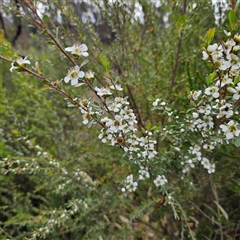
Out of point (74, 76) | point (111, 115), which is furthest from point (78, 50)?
point (111, 115)

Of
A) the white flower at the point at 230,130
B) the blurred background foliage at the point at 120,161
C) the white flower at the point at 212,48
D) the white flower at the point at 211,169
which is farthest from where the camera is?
the blurred background foliage at the point at 120,161

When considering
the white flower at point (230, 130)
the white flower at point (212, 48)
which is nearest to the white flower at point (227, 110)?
the white flower at point (230, 130)

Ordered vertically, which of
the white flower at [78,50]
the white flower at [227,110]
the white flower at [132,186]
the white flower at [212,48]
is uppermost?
the white flower at [78,50]

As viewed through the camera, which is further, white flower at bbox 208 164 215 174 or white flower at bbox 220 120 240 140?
white flower at bbox 208 164 215 174

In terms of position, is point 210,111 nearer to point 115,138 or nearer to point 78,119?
point 115,138

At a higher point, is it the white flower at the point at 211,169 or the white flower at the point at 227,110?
the white flower at the point at 227,110

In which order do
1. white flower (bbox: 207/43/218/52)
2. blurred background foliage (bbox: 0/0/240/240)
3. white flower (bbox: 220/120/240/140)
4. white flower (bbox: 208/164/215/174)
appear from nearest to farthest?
white flower (bbox: 207/43/218/52)
white flower (bbox: 220/120/240/140)
white flower (bbox: 208/164/215/174)
blurred background foliage (bbox: 0/0/240/240)

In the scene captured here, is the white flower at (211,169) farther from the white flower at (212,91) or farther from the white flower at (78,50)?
the white flower at (78,50)

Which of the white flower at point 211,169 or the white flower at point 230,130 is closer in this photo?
the white flower at point 230,130

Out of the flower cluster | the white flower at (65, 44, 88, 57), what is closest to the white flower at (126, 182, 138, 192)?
the flower cluster

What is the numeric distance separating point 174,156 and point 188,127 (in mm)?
205

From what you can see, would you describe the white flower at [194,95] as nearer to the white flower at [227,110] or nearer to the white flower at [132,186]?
the white flower at [227,110]

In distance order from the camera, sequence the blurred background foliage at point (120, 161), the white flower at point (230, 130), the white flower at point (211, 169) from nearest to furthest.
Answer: the white flower at point (230, 130) → the white flower at point (211, 169) → the blurred background foliage at point (120, 161)

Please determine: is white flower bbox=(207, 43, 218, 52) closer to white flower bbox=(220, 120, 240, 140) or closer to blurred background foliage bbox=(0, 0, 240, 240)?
white flower bbox=(220, 120, 240, 140)
